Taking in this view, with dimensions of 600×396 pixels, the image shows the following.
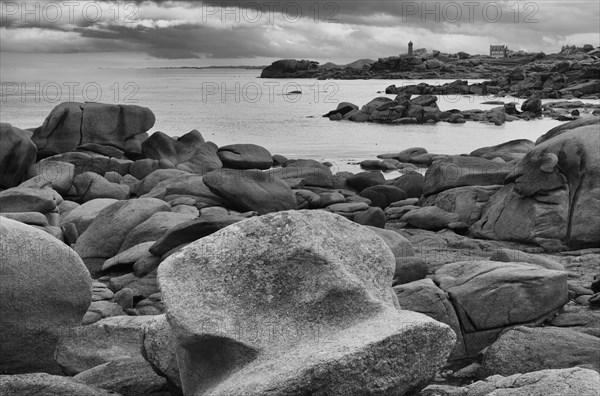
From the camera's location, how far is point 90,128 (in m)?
27.2

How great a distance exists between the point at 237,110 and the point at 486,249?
6104 centimetres

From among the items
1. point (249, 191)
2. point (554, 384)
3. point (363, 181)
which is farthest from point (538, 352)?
point (363, 181)

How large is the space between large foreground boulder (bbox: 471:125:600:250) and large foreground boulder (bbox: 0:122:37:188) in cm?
1207

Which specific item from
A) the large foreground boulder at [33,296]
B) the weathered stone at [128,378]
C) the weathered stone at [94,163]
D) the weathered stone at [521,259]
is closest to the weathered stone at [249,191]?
the weathered stone at [521,259]

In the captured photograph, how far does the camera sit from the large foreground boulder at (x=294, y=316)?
5609 mm

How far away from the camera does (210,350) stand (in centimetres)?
607

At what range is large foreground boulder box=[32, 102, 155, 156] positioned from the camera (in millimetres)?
26703

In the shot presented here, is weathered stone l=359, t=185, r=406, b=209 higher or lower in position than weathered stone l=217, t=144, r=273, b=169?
lower

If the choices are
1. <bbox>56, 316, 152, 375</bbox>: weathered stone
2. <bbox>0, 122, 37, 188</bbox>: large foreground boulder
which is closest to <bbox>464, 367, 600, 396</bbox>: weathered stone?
<bbox>56, 316, 152, 375</bbox>: weathered stone

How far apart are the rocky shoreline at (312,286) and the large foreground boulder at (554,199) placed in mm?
35

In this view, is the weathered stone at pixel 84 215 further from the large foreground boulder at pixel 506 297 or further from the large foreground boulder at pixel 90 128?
the large foreground boulder at pixel 90 128

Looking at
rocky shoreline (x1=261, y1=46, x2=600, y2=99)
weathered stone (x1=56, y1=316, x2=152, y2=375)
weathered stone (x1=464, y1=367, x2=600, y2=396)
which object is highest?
rocky shoreline (x1=261, y1=46, x2=600, y2=99)

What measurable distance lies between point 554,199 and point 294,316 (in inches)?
419

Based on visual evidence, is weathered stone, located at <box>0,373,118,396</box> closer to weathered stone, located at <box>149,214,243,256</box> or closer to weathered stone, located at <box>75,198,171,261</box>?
weathered stone, located at <box>149,214,243,256</box>
